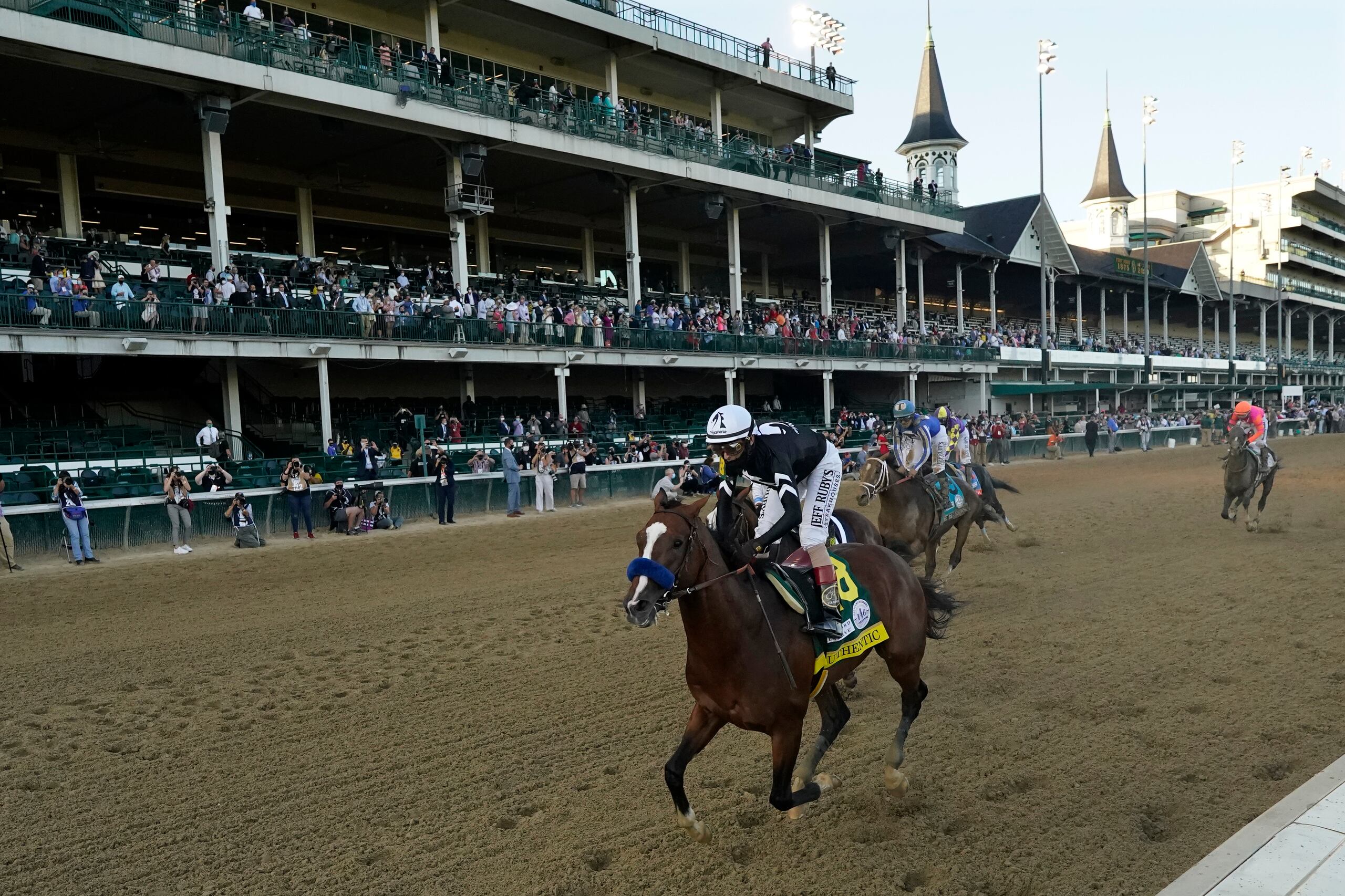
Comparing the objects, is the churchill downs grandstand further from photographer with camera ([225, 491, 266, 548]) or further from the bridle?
photographer with camera ([225, 491, 266, 548])

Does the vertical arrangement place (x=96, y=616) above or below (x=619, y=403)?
below

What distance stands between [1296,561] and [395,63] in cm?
2291

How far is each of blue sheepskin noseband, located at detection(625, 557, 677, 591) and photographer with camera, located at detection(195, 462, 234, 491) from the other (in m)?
14.7

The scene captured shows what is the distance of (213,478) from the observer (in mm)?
16359

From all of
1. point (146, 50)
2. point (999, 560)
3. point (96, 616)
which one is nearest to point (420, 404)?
point (146, 50)

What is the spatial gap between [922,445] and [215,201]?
17.8 m

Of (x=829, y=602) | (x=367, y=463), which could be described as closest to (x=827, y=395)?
(x=367, y=463)

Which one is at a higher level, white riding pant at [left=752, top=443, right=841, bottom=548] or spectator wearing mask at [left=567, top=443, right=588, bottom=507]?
white riding pant at [left=752, top=443, right=841, bottom=548]

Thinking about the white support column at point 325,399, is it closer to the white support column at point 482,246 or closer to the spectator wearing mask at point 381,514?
the spectator wearing mask at point 381,514

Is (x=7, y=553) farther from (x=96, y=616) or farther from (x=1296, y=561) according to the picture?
(x=1296, y=561)

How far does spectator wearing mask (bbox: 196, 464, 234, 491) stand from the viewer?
16.4 meters

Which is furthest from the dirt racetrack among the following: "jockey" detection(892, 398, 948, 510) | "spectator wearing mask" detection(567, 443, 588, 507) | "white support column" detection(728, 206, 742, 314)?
"white support column" detection(728, 206, 742, 314)

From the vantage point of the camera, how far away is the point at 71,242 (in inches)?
835

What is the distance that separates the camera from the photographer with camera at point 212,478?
16.4 m
